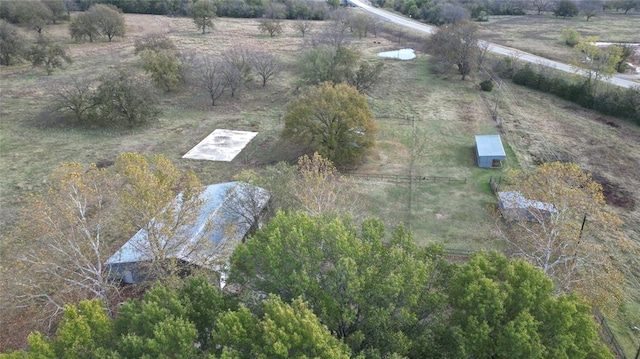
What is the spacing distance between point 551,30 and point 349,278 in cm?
9075

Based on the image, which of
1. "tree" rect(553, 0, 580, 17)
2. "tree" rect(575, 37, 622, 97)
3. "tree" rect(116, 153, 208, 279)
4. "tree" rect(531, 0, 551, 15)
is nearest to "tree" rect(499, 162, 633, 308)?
"tree" rect(116, 153, 208, 279)

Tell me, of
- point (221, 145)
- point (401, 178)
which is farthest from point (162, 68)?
point (401, 178)

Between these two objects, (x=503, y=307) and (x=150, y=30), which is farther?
(x=150, y=30)

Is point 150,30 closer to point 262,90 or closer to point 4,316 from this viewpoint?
point 262,90

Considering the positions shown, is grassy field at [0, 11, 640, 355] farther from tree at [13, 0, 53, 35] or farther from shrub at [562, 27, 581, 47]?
shrub at [562, 27, 581, 47]

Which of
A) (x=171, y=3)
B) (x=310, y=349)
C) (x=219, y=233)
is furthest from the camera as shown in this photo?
(x=171, y=3)

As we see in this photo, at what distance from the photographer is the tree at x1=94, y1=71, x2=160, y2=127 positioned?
4369cm

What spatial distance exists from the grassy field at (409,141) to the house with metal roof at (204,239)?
29.4 feet

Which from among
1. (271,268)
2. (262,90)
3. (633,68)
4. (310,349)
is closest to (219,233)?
(271,268)

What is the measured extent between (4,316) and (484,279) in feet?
75.4

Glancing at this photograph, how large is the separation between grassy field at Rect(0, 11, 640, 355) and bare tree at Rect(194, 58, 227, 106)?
5.60 ft

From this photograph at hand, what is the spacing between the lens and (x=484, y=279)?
581 inches

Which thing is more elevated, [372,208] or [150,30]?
[150,30]

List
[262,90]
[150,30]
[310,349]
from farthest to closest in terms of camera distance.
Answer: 1. [150,30]
2. [262,90]
3. [310,349]
